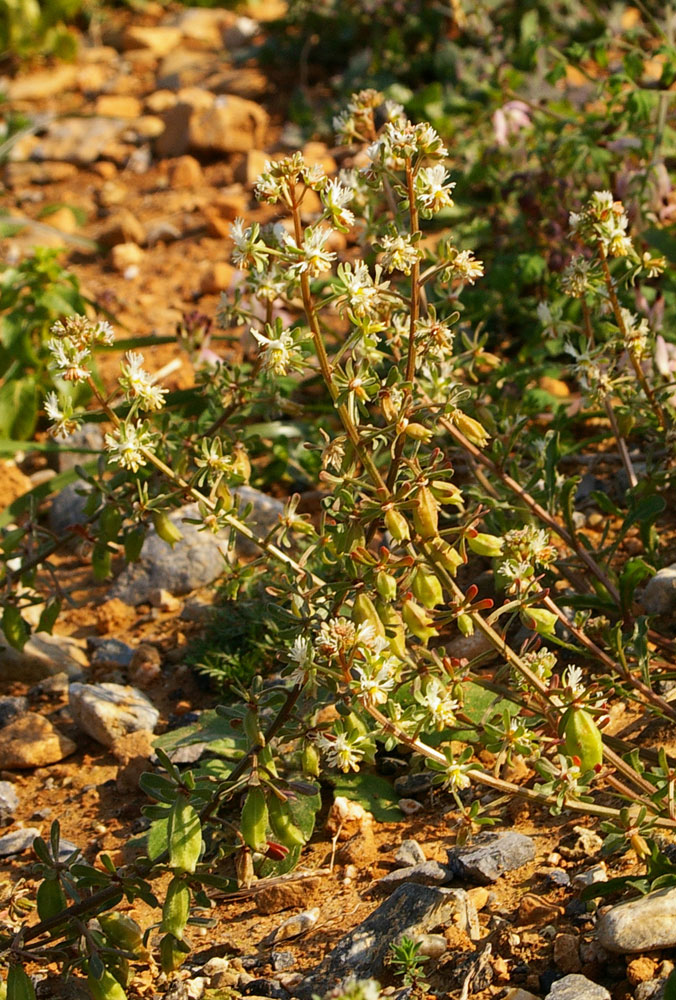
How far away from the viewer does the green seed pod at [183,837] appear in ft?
7.11

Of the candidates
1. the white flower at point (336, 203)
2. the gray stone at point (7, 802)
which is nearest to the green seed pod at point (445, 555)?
the white flower at point (336, 203)

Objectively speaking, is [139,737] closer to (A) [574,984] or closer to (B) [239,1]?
(A) [574,984]

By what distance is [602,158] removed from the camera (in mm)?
4047

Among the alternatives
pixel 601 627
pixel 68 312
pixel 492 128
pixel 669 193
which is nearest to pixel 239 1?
pixel 492 128

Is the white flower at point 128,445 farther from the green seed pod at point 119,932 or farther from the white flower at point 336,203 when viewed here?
the green seed pod at point 119,932

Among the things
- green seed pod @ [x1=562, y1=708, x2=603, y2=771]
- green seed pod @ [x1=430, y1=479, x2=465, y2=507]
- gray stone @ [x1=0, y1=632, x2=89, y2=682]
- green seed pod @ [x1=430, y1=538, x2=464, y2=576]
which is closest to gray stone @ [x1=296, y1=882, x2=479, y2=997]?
green seed pod @ [x1=562, y1=708, x2=603, y2=771]

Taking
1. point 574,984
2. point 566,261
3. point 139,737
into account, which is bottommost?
point 139,737

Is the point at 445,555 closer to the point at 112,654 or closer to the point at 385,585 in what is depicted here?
the point at 385,585

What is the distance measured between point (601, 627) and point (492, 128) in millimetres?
3085

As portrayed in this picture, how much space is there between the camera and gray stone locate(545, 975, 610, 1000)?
205cm

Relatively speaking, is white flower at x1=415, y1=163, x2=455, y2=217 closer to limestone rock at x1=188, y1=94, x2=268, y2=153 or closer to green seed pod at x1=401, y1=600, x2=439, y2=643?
green seed pod at x1=401, y1=600, x2=439, y2=643

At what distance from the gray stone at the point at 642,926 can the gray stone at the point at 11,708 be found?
1.86 meters

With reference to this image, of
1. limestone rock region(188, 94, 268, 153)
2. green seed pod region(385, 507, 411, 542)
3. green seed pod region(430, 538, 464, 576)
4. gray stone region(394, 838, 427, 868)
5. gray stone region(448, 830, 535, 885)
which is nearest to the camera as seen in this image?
green seed pod region(385, 507, 411, 542)

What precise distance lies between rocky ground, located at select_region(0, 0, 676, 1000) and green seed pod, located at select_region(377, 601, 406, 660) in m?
0.34
